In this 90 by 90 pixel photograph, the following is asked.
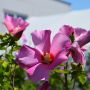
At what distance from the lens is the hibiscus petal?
3.70ft

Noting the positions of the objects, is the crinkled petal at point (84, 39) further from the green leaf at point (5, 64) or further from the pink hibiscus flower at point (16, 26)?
the green leaf at point (5, 64)

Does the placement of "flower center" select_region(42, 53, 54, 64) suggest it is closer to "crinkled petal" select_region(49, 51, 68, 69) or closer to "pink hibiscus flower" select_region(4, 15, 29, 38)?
"crinkled petal" select_region(49, 51, 68, 69)

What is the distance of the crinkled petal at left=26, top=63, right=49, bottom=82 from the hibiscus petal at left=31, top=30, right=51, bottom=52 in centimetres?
6

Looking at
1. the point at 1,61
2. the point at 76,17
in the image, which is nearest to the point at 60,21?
the point at 76,17

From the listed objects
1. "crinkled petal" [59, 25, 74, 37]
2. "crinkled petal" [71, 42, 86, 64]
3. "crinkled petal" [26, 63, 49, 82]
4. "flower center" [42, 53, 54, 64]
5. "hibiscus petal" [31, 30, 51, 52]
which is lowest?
"crinkled petal" [26, 63, 49, 82]

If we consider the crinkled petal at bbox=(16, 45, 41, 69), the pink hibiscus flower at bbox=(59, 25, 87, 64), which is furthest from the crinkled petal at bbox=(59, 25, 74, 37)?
the crinkled petal at bbox=(16, 45, 41, 69)

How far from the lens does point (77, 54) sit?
111 cm

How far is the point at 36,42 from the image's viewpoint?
1.15 m

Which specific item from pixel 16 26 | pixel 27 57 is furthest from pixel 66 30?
pixel 16 26

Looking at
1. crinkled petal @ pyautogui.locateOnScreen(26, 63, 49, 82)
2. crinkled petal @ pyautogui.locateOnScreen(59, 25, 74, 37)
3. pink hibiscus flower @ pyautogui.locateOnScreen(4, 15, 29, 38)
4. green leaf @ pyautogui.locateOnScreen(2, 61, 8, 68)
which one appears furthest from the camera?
green leaf @ pyautogui.locateOnScreen(2, 61, 8, 68)

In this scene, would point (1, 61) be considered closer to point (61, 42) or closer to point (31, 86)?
point (61, 42)

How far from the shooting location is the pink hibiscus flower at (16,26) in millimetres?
1378

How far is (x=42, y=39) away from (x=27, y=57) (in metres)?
0.06

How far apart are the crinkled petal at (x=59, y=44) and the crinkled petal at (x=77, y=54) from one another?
0.02 m
